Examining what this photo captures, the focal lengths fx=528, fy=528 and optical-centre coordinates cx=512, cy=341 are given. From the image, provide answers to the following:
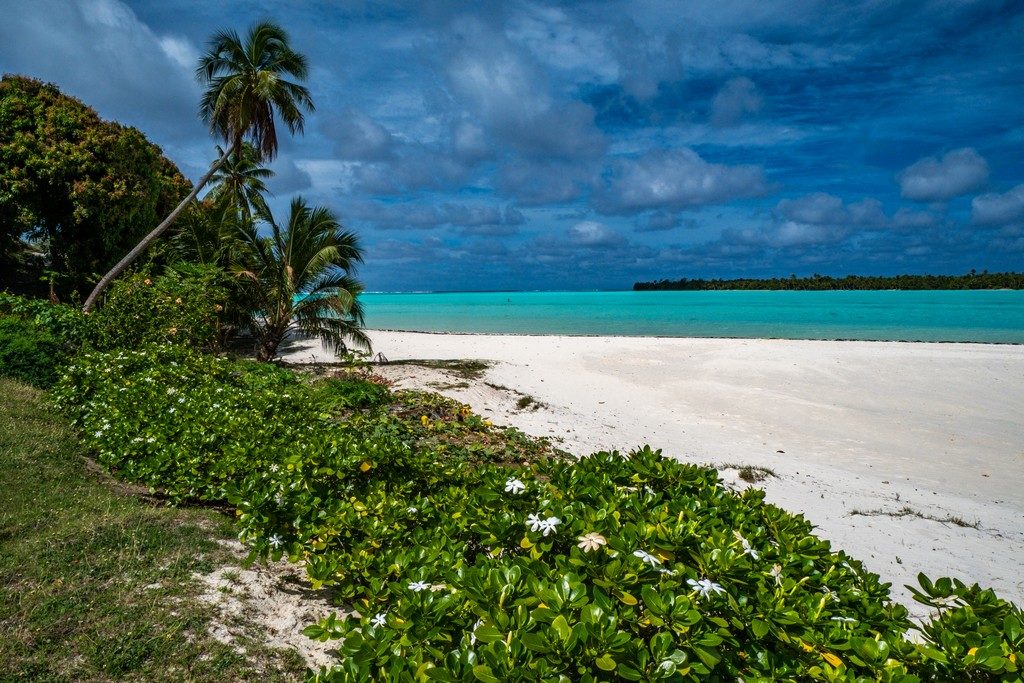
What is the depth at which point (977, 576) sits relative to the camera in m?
4.86

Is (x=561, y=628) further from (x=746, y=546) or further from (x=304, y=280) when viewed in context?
(x=304, y=280)

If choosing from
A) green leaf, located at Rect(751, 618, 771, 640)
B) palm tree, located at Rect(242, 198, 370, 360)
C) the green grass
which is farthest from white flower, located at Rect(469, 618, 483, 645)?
palm tree, located at Rect(242, 198, 370, 360)

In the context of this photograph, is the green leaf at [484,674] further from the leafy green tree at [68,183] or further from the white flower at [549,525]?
the leafy green tree at [68,183]

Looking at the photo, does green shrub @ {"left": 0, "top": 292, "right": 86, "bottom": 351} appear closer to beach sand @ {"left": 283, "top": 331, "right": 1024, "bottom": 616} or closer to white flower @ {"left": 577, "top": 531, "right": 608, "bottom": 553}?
beach sand @ {"left": 283, "top": 331, "right": 1024, "bottom": 616}

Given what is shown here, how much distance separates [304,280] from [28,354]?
6.96 metres

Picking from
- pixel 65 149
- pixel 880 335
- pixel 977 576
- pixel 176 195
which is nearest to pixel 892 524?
pixel 977 576

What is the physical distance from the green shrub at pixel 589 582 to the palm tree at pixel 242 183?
46.5ft

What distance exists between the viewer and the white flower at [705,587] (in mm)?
1820

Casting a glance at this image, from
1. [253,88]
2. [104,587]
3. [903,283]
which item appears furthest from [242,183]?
[903,283]

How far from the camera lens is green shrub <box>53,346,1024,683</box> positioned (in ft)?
5.34

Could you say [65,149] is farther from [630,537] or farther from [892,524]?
[892,524]

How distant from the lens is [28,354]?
7543mm

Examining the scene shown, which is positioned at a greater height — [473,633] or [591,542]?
[591,542]

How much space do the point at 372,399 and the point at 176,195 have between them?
14.9 m
